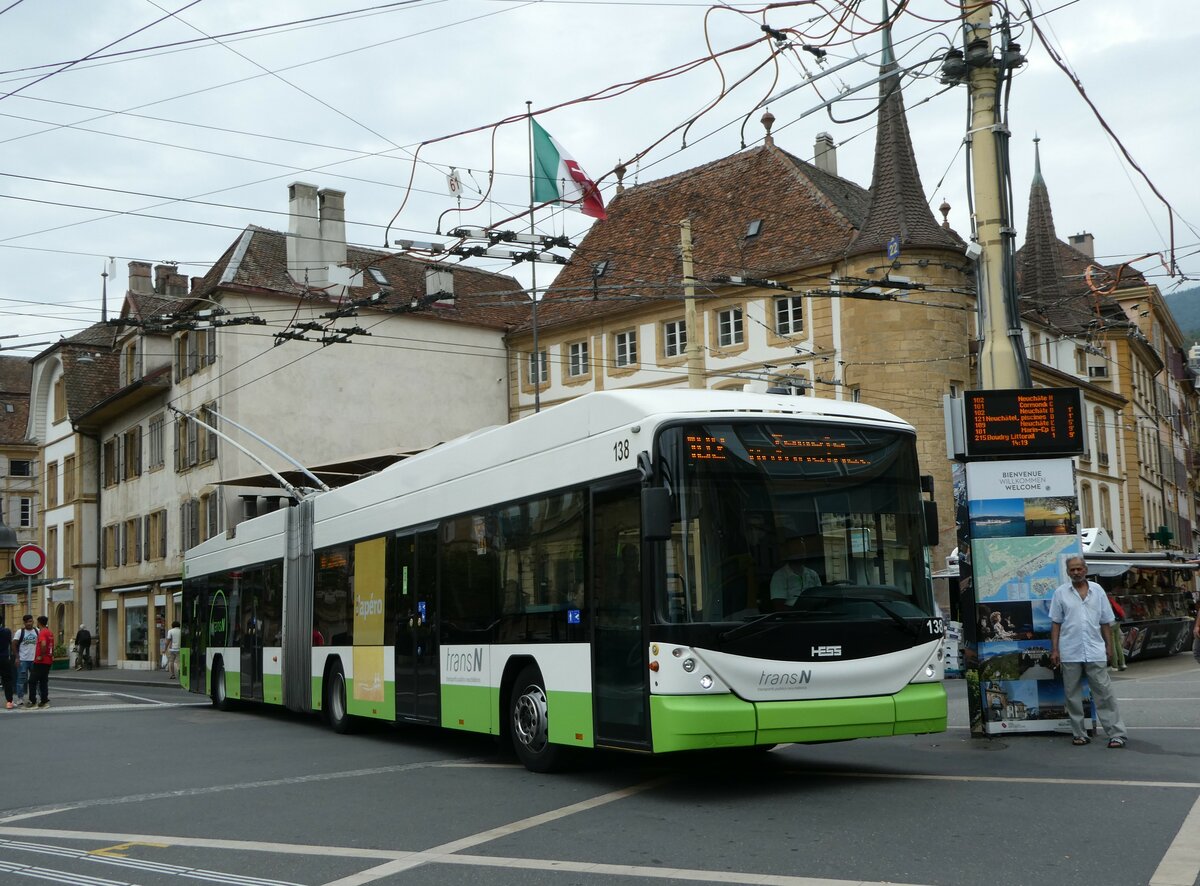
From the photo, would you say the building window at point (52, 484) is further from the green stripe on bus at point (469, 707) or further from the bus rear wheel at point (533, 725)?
the bus rear wheel at point (533, 725)

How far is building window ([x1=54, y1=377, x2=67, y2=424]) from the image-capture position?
56.2m

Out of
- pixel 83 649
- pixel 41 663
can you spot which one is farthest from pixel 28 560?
pixel 83 649

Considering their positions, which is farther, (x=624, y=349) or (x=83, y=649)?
(x=83, y=649)

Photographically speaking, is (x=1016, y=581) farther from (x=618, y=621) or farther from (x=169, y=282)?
(x=169, y=282)

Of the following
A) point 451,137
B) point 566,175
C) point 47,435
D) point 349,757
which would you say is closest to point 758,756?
point 349,757

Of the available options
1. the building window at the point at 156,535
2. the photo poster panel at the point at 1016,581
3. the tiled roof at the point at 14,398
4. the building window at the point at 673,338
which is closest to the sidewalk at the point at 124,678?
the building window at the point at 156,535

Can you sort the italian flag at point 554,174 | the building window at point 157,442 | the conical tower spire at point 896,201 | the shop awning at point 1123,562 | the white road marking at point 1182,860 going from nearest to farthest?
the white road marking at point 1182,860 → the italian flag at point 554,174 → the shop awning at point 1123,562 → the conical tower spire at point 896,201 → the building window at point 157,442

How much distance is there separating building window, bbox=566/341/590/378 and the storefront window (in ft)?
55.9

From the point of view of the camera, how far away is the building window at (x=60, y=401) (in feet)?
184

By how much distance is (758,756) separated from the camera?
1229 centimetres

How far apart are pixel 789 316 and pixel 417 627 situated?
27161 millimetres

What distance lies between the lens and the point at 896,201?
38719 mm

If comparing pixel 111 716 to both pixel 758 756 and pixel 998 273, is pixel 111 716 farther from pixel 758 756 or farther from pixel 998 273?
pixel 998 273

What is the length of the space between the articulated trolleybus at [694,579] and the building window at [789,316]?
90.2 ft
